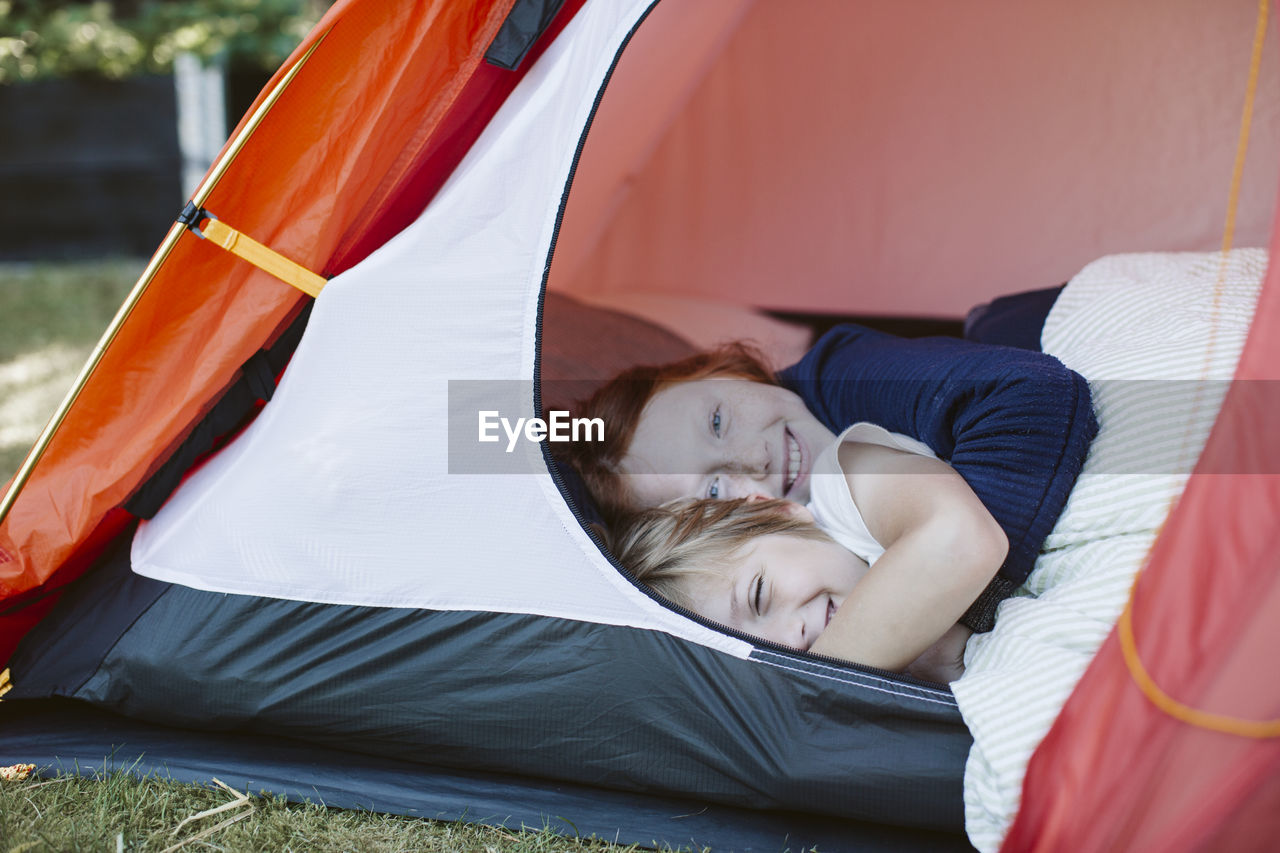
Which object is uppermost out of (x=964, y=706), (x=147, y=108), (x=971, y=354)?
(x=147, y=108)

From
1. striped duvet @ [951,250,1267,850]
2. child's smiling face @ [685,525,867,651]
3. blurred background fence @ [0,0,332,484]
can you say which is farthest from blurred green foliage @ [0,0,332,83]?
striped duvet @ [951,250,1267,850]

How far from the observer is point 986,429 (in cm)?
107

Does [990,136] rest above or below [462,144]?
above

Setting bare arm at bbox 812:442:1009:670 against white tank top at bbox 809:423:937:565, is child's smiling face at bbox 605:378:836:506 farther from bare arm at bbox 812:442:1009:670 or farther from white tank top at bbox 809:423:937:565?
bare arm at bbox 812:442:1009:670

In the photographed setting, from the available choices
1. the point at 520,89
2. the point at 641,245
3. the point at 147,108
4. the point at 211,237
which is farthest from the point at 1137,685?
the point at 147,108

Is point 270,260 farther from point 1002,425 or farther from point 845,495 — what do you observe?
point 1002,425

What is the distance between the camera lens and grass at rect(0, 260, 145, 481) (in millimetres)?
2178

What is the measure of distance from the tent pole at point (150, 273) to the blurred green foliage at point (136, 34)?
3.39m

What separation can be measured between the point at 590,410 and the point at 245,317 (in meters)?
0.52

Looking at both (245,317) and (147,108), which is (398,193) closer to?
(245,317)

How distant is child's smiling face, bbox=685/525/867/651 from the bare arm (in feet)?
0.19

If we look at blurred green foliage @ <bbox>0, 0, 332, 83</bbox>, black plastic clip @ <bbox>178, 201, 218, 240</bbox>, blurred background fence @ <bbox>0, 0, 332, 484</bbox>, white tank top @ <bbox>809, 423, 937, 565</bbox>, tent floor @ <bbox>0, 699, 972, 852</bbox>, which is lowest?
tent floor @ <bbox>0, 699, 972, 852</bbox>

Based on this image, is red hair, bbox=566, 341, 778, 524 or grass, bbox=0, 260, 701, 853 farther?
red hair, bbox=566, 341, 778, 524

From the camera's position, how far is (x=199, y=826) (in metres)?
0.98
